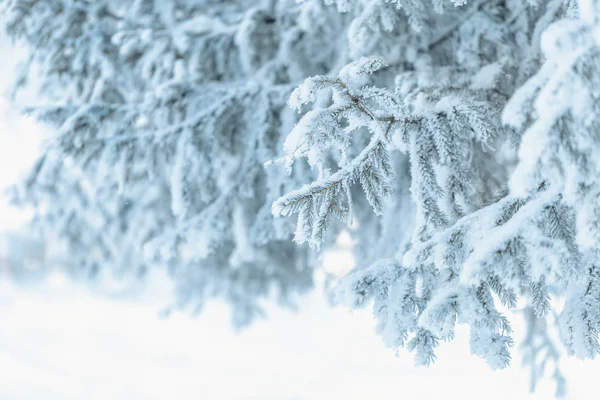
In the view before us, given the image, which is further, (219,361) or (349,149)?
(219,361)

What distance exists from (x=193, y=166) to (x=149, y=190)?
1.86 meters

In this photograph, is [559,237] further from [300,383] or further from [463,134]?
[300,383]

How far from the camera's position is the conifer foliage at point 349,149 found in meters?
1.59

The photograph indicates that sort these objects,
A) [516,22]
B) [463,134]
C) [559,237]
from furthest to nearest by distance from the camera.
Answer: [516,22], [463,134], [559,237]

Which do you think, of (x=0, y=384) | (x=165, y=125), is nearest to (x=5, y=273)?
(x=0, y=384)

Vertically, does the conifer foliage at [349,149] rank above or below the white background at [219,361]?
above

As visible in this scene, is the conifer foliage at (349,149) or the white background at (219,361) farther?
the white background at (219,361)

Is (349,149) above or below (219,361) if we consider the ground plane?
above

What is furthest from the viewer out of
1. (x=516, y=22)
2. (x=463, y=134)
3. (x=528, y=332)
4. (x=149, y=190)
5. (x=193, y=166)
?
(x=149, y=190)

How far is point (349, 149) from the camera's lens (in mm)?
3111

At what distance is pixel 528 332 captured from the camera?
4254 mm

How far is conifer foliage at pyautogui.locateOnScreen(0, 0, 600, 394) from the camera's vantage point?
5.21 feet

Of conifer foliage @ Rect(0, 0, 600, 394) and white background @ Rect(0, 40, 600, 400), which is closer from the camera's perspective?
conifer foliage @ Rect(0, 0, 600, 394)

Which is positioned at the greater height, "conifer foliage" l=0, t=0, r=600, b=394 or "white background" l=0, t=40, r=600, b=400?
"conifer foliage" l=0, t=0, r=600, b=394
